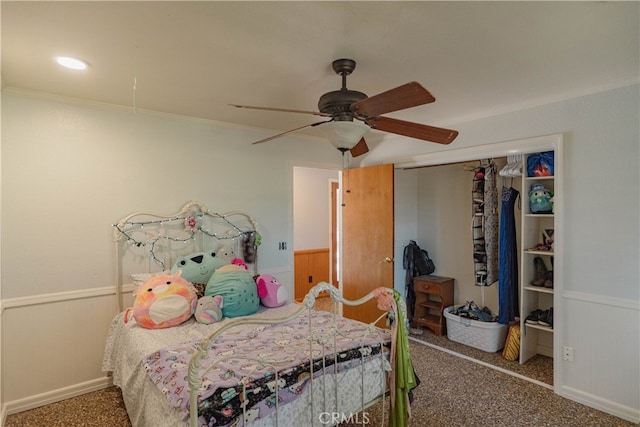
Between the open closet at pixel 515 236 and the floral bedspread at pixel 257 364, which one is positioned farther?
the open closet at pixel 515 236

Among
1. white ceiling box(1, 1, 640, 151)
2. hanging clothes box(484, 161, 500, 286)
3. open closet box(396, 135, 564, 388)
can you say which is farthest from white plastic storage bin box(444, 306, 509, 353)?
white ceiling box(1, 1, 640, 151)

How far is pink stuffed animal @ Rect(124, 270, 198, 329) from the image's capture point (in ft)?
7.57

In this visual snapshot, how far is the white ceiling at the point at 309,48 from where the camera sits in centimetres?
151

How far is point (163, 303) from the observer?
2.36 m

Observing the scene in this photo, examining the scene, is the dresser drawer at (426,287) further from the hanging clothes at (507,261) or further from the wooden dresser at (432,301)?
the hanging clothes at (507,261)

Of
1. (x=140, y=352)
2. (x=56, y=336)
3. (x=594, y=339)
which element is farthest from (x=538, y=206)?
(x=56, y=336)

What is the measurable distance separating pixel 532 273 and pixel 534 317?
0.41m

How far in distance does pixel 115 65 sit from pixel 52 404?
8.19 feet

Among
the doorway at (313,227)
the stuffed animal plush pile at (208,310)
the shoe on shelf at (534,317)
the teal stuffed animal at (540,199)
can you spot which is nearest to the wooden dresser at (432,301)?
the shoe on shelf at (534,317)

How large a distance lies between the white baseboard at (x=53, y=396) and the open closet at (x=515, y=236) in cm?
315

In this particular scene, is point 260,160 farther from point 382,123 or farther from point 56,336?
point 56,336

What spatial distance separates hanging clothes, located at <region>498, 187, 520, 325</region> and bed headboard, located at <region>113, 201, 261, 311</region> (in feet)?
8.13

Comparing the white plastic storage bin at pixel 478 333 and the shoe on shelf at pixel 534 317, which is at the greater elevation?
the shoe on shelf at pixel 534 317

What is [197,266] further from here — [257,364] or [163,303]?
[257,364]
